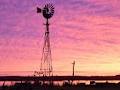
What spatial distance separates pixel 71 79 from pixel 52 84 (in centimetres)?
288

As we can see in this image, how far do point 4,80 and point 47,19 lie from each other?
13449 millimetres

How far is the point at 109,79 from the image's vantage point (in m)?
81.8

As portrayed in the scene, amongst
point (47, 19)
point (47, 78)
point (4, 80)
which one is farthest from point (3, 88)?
point (47, 19)

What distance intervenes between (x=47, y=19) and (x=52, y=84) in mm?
13153

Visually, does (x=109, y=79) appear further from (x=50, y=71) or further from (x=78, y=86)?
(x=50, y=71)

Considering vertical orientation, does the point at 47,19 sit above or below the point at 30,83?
above

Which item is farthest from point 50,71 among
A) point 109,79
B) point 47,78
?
point 109,79

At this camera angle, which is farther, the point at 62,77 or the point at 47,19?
the point at 47,19

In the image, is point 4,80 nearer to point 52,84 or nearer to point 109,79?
point 52,84

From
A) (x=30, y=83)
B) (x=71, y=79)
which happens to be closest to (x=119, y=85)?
(x=71, y=79)

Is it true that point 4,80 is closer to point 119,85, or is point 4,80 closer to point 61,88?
point 61,88

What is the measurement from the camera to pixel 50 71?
90.7 metres

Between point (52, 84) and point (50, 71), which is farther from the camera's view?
point (50, 71)

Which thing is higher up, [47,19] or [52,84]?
[47,19]
